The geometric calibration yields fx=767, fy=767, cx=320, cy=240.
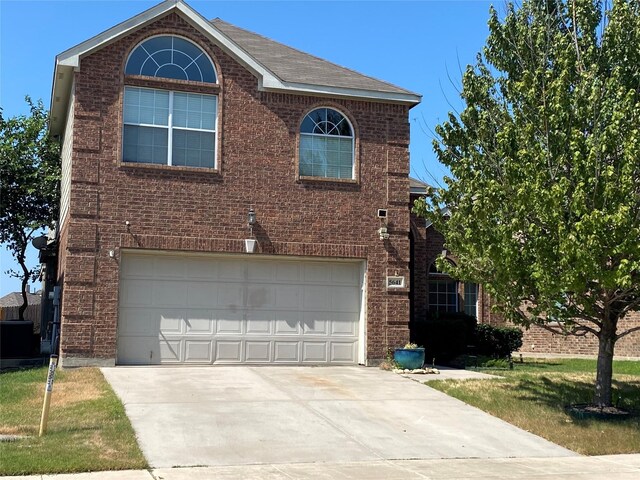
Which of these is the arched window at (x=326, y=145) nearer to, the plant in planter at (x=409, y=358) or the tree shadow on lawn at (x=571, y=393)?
the plant in planter at (x=409, y=358)

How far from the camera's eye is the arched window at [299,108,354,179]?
1680cm

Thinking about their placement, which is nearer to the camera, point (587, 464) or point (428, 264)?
point (587, 464)

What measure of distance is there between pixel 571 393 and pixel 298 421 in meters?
5.56

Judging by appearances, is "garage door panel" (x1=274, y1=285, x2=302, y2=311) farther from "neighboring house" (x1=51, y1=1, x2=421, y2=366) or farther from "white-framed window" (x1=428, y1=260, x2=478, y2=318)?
"white-framed window" (x1=428, y1=260, x2=478, y2=318)

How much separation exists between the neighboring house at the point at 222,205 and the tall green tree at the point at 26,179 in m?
5.49

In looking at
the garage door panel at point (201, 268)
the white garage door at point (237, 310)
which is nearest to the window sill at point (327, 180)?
the white garage door at point (237, 310)

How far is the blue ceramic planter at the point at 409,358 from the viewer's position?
1609cm

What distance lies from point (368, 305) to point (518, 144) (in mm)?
5921

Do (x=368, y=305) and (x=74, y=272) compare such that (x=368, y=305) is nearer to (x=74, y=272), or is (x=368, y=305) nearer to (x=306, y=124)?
(x=306, y=124)

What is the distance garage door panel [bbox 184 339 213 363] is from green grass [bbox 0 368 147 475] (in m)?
2.19

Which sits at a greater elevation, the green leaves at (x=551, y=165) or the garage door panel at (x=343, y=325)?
the green leaves at (x=551, y=165)

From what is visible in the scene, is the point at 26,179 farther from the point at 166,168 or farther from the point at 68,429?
the point at 68,429

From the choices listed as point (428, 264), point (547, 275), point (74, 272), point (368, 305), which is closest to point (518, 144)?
point (547, 275)

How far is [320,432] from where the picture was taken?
10.8 meters
